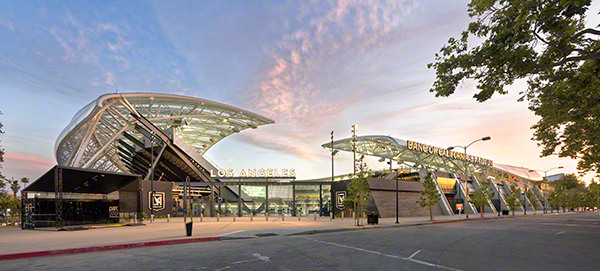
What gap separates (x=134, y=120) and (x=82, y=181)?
18272 millimetres

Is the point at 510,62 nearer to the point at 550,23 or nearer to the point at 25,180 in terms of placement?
the point at 550,23

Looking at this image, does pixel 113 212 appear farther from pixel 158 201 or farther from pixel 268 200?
pixel 268 200

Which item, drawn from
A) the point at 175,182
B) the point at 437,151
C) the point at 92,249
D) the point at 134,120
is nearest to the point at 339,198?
the point at 175,182

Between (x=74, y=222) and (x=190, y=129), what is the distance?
129 feet

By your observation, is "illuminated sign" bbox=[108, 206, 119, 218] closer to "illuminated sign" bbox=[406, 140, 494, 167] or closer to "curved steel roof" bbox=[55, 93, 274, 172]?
"curved steel roof" bbox=[55, 93, 274, 172]

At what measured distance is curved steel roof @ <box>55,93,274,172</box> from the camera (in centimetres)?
3988

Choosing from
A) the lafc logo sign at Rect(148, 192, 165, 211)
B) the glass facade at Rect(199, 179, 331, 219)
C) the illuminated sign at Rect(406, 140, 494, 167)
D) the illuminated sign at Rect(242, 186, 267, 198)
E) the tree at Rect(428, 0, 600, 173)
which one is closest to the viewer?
the tree at Rect(428, 0, 600, 173)

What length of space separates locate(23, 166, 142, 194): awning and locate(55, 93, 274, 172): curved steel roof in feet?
40.5

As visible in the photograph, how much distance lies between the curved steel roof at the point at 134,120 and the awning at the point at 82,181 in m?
12.3

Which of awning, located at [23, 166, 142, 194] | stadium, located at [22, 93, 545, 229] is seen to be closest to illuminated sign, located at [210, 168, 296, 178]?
stadium, located at [22, 93, 545, 229]

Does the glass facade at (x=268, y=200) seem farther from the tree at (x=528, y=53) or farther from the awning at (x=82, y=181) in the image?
the tree at (x=528, y=53)

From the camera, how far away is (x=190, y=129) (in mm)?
64312

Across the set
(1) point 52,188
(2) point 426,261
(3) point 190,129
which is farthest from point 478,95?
(3) point 190,129

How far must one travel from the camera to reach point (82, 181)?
2584cm
